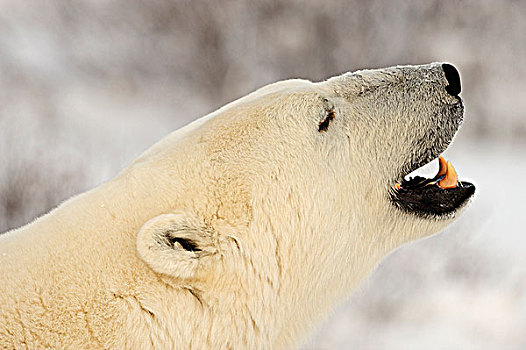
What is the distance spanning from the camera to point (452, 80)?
0.99m

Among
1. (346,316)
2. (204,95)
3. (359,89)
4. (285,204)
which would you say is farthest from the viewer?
(204,95)

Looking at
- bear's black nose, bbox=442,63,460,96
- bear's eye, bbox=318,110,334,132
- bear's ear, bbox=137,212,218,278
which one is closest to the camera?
bear's ear, bbox=137,212,218,278

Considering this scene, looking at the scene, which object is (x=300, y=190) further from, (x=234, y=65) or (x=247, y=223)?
(x=234, y=65)

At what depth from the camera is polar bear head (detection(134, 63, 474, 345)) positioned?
784 millimetres

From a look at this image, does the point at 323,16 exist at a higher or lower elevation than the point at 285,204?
higher

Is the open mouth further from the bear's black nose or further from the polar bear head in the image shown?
the bear's black nose

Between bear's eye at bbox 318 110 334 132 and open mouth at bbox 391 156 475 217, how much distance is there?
0.18 meters

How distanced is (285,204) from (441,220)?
0.34 m

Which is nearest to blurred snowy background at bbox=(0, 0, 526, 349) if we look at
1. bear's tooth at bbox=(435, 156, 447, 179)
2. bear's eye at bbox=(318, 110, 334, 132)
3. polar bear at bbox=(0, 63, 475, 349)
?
bear's tooth at bbox=(435, 156, 447, 179)

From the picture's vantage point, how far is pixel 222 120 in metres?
0.86

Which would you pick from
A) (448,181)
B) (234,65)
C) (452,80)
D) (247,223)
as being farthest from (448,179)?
(234,65)

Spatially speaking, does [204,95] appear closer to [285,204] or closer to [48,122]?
[48,122]

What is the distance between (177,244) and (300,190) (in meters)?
0.22

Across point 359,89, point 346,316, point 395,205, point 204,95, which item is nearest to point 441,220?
point 395,205
